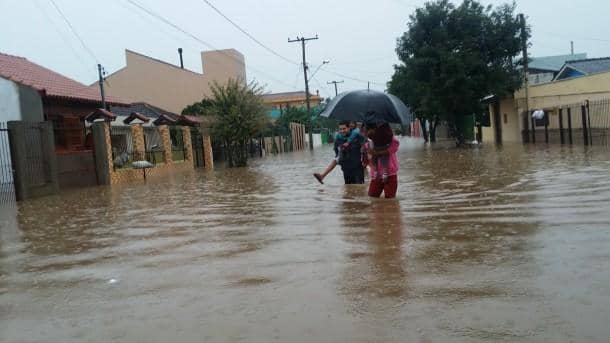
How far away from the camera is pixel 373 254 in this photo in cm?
552

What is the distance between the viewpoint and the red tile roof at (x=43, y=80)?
20930 mm

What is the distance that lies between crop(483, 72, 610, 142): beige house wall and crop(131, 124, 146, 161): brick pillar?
718 inches

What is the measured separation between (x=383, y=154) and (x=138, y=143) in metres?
14.8

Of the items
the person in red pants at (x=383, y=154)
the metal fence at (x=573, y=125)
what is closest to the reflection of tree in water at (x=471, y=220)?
the person in red pants at (x=383, y=154)

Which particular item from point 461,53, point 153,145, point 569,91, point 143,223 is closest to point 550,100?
point 569,91

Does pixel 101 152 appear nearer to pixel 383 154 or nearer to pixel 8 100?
pixel 8 100

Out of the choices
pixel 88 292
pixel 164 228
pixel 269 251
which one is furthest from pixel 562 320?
pixel 164 228

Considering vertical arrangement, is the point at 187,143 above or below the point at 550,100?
below

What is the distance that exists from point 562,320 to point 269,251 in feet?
9.95

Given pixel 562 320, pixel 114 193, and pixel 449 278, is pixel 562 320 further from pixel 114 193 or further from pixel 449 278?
pixel 114 193

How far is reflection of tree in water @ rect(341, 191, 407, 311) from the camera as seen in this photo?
435 cm

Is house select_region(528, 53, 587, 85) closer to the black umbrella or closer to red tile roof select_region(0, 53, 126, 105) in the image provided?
red tile roof select_region(0, 53, 126, 105)

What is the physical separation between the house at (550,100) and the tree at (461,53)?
5.97ft

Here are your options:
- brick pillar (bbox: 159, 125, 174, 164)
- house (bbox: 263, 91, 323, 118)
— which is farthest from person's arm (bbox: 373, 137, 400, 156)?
house (bbox: 263, 91, 323, 118)
